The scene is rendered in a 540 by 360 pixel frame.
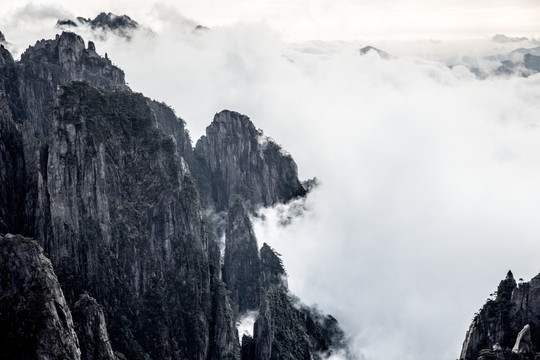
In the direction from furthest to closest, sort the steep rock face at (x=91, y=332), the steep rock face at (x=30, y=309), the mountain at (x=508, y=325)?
1. the mountain at (x=508, y=325)
2. the steep rock face at (x=91, y=332)
3. the steep rock face at (x=30, y=309)

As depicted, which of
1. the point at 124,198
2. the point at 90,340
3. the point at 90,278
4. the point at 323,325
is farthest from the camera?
the point at 323,325

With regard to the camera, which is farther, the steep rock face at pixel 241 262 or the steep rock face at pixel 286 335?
the steep rock face at pixel 241 262

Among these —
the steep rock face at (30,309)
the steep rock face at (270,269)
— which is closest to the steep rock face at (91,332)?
the steep rock face at (30,309)

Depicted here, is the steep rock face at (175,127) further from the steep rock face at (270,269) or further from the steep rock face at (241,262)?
the steep rock face at (270,269)

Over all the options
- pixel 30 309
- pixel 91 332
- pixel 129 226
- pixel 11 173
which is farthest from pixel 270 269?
pixel 30 309

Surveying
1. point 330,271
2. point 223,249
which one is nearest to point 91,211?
point 223,249

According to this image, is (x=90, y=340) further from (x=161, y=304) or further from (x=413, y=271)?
(x=413, y=271)

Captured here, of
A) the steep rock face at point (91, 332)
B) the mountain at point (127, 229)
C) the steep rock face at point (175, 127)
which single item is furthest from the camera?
the steep rock face at point (175, 127)

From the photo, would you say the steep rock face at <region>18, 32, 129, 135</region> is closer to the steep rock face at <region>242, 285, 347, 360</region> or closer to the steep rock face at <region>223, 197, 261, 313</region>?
the steep rock face at <region>223, 197, 261, 313</region>
